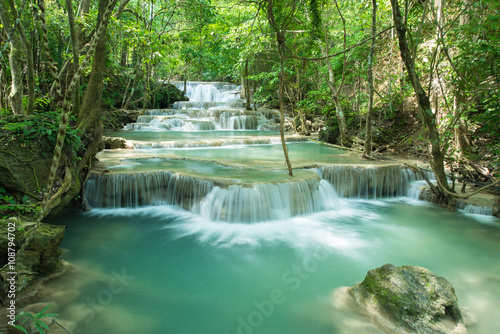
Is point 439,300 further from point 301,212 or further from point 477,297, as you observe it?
point 301,212

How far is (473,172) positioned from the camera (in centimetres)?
757

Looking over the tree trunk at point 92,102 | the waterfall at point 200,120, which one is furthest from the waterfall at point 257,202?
the waterfall at point 200,120

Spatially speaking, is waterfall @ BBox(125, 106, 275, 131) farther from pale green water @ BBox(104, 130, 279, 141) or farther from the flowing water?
the flowing water

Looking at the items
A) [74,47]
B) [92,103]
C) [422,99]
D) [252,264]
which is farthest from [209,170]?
[422,99]

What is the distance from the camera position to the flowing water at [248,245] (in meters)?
3.38

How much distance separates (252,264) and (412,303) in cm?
222

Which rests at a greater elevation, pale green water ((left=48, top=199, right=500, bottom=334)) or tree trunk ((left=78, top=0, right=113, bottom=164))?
tree trunk ((left=78, top=0, right=113, bottom=164))

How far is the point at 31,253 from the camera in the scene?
11.5ft

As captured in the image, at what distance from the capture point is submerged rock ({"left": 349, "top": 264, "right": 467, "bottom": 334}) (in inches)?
117

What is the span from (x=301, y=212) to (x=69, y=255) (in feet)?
14.2

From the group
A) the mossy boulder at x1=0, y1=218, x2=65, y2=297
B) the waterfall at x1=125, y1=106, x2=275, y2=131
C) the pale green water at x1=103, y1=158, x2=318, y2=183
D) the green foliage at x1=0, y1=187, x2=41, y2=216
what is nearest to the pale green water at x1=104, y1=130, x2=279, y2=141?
the waterfall at x1=125, y1=106, x2=275, y2=131

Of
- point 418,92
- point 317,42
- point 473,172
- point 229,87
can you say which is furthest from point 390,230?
point 229,87

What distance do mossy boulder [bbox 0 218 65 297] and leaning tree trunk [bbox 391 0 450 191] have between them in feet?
18.5

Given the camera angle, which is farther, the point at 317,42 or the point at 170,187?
the point at 317,42
